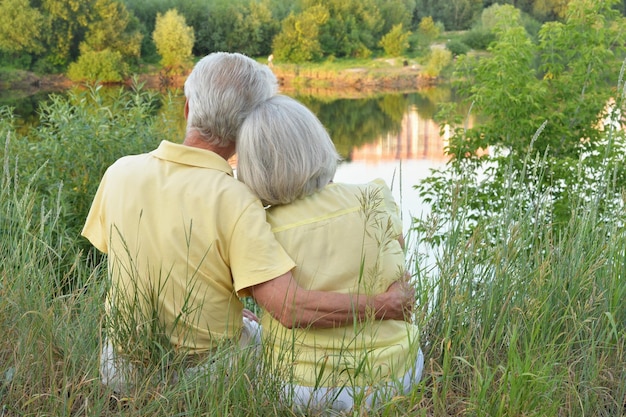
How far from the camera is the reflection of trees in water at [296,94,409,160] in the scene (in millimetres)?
18797

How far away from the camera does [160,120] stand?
21.5 feet

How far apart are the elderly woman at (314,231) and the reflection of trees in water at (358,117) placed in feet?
48.6

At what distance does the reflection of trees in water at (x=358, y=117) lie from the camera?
1880cm

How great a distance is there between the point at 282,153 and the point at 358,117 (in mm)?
20159

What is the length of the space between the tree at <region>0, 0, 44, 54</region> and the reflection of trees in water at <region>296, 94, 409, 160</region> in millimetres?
9761

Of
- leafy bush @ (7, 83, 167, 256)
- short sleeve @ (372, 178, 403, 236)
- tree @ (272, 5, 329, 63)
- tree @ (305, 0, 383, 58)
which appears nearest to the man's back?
short sleeve @ (372, 178, 403, 236)

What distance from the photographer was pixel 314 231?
5.63 feet

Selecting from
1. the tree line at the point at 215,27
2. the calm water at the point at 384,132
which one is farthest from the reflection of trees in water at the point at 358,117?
the tree line at the point at 215,27

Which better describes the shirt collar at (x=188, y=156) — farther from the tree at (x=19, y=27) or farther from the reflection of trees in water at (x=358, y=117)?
the tree at (x=19, y=27)

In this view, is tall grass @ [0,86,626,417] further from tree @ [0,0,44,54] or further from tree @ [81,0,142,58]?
tree @ [0,0,44,54]

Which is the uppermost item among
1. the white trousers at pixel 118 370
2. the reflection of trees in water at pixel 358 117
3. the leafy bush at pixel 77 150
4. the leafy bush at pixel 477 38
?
the white trousers at pixel 118 370

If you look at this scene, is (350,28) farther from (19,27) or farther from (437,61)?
(19,27)

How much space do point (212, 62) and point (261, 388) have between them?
73cm

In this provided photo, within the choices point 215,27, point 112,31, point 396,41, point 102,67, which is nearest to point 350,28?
point 396,41
